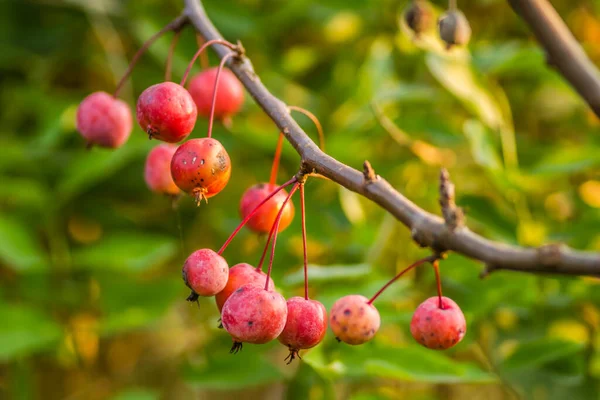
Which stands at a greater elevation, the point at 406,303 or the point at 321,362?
the point at 321,362

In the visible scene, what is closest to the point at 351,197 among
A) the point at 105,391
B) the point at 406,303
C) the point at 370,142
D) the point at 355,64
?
the point at 370,142

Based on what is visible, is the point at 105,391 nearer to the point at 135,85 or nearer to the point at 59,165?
the point at 59,165

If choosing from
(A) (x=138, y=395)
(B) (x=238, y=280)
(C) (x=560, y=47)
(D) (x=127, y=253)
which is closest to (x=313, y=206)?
(D) (x=127, y=253)

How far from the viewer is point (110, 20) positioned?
5.60 ft

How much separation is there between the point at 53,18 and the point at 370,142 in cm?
88

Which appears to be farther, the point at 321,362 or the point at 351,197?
the point at 351,197

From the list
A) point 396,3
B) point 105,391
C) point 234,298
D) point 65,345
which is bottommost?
point 105,391

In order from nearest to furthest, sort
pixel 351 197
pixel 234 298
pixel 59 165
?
pixel 234 298, pixel 351 197, pixel 59 165

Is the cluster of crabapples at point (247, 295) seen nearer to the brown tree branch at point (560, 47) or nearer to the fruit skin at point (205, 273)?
the fruit skin at point (205, 273)

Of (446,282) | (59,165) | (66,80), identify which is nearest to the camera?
(446,282)

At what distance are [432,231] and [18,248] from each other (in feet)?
3.46

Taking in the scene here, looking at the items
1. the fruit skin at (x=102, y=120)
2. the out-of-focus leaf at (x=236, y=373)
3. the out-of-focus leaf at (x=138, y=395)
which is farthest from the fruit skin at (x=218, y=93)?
the out-of-focus leaf at (x=138, y=395)

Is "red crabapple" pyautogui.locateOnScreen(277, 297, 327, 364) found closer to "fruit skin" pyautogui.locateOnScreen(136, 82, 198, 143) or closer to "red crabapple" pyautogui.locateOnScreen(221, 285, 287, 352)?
"red crabapple" pyautogui.locateOnScreen(221, 285, 287, 352)

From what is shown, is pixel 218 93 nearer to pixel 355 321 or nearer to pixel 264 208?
pixel 264 208
